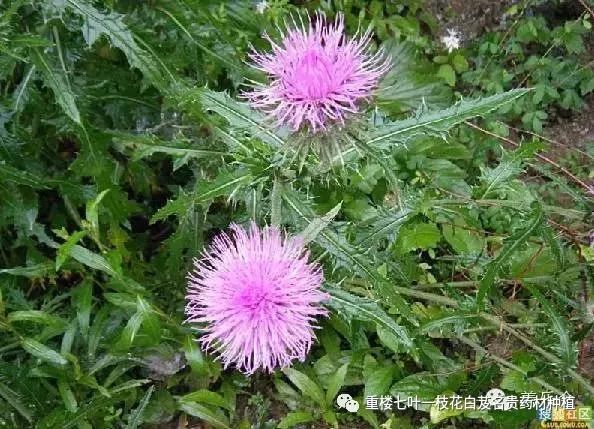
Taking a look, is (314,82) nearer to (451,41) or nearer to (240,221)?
(240,221)

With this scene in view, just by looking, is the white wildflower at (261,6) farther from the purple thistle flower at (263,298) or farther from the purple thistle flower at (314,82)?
the purple thistle flower at (263,298)

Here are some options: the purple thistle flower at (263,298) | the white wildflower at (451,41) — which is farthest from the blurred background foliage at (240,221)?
the white wildflower at (451,41)

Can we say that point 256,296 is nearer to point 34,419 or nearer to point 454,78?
point 34,419

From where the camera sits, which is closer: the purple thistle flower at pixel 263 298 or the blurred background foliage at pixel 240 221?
the purple thistle flower at pixel 263 298

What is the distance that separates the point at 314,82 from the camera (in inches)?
76.0

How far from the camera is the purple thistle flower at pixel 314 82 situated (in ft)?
6.37

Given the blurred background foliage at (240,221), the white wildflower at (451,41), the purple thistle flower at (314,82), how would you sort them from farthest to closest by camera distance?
the white wildflower at (451,41)
the blurred background foliage at (240,221)
the purple thistle flower at (314,82)

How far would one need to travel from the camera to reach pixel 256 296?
1.99 m

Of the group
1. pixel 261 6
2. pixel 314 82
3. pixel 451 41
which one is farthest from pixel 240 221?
pixel 451 41

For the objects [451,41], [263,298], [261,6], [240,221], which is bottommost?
[263,298]

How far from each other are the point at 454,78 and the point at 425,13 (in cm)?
49

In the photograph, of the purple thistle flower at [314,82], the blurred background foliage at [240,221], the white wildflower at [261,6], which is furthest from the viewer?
the white wildflower at [261,6]

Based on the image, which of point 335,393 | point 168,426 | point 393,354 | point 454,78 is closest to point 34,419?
point 168,426

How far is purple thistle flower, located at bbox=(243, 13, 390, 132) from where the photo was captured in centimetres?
194
